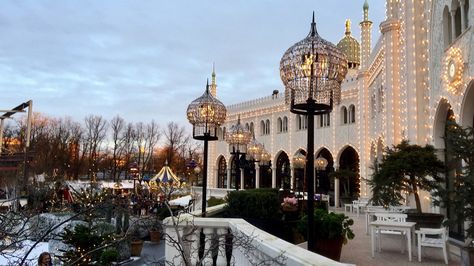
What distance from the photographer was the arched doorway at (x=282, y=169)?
112 ft

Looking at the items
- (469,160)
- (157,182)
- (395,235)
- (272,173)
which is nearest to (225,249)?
(469,160)

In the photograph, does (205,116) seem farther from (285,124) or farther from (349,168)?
(285,124)

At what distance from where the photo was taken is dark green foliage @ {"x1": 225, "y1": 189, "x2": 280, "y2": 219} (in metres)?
8.02

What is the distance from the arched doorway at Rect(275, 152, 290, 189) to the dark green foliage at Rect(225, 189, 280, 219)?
2596cm

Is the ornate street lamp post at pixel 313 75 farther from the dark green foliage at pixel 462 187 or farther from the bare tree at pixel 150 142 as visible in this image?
the bare tree at pixel 150 142

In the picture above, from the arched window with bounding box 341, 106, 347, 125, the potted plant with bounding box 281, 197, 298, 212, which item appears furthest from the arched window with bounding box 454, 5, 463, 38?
the arched window with bounding box 341, 106, 347, 125

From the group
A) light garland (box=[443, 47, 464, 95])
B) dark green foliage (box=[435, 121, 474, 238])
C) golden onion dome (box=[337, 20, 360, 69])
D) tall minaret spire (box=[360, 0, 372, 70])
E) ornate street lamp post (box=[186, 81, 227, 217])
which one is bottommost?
dark green foliage (box=[435, 121, 474, 238])

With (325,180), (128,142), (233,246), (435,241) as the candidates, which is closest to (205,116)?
(233,246)

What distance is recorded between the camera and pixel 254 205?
8.02 m

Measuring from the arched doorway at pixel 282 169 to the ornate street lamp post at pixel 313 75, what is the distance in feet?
95.2

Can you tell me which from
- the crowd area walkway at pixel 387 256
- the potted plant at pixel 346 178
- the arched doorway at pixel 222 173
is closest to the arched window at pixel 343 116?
the potted plant at pixel 346 178

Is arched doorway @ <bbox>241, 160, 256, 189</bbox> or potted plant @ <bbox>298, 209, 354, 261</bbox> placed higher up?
arched doorway @ <bbox>241, 160, 256, 189</bbox>

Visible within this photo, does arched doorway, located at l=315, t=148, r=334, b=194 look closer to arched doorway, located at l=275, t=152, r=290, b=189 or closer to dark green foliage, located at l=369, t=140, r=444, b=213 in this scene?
arched doorway, located at l=275, t=152, r=290, b=189

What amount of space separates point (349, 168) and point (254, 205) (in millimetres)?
21640
